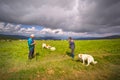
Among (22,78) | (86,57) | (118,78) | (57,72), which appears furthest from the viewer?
(86,57)

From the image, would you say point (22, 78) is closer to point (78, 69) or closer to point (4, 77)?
point (4, 77)

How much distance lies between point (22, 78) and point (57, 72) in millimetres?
4059

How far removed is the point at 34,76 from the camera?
13000mm

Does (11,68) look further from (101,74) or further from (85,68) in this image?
(101,74)

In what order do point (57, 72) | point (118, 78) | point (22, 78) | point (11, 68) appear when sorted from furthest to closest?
point (11, 68) → point (57, 72) → point (118, 78) → point (22, 78)

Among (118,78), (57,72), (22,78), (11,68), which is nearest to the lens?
(22,78)

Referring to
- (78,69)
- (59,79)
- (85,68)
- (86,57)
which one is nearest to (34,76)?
(59,79)

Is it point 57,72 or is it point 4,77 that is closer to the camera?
point 4,77

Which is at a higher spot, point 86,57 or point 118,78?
point 86,57

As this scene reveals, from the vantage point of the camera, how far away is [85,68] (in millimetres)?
16250

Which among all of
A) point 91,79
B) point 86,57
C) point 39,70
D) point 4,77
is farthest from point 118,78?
point 4,77

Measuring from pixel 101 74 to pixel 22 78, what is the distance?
9269mm

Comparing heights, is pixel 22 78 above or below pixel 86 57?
below

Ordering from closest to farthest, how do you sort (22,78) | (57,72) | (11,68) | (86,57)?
(22,78) < (57,72) < (11,68) < (86,57)
